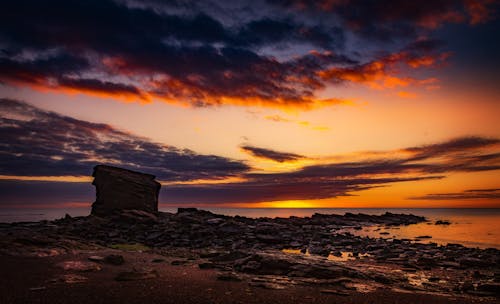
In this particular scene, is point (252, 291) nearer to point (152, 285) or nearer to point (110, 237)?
point (152, 285)

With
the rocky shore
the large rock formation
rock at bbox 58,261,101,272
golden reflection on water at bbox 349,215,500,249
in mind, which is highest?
the large rock formation

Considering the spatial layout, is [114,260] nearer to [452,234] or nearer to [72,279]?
[72,279]

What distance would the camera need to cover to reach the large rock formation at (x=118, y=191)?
49688mm

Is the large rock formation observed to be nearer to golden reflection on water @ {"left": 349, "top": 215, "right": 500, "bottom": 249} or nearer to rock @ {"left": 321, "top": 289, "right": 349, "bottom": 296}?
golden reflection on water @ {"left": 349, "top": 215, "right": 500, "bottom": 249}

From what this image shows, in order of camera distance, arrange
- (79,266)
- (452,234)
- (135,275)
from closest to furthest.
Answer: (135,275) → (79,266) → (452,234)

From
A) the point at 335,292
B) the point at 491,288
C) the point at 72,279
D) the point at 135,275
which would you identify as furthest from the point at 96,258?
the point at 491,288

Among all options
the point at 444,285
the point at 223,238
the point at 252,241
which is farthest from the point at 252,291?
the point at 223,238

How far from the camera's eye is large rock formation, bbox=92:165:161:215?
163ft

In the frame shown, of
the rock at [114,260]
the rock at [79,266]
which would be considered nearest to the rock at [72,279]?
the rock at [79,266]

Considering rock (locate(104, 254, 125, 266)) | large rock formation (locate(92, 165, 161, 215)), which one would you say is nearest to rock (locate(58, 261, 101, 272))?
rock (locate(104, 254, 125, 266))

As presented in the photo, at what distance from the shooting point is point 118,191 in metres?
50.2

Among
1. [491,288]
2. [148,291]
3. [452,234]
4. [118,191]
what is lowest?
[452,234]

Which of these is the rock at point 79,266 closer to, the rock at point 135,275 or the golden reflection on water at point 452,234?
the rock at point 135,275

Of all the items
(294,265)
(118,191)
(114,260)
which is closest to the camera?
(294,265)
